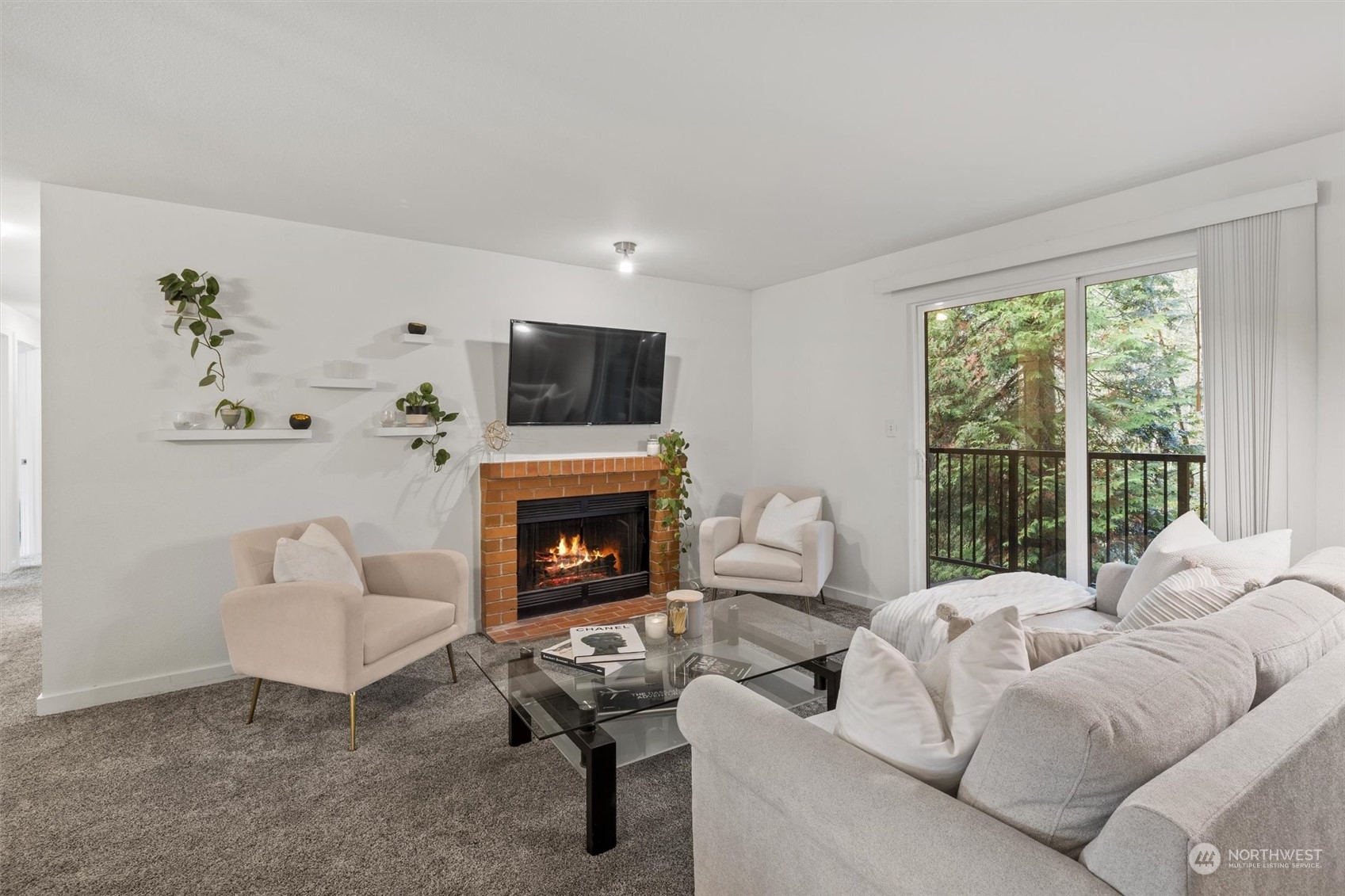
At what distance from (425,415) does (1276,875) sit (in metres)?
3.73

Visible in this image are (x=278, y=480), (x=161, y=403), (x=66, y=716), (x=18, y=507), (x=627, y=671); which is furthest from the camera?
(x=18, y=507)

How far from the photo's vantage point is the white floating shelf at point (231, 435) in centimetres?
312

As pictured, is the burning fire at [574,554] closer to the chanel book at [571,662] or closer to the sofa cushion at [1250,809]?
the chanel book at [571,662]

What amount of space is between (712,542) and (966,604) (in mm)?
1774

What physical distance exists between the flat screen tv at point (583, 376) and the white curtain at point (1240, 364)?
9.92 ft

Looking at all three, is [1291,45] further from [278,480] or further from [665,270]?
[278,480]

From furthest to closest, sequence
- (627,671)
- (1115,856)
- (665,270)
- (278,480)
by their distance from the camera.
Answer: (665,270)
(278,480)
(627,671)
(1115,856)

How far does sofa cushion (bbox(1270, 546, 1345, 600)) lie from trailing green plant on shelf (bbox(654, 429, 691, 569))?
3.20 metres

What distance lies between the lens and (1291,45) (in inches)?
76.2

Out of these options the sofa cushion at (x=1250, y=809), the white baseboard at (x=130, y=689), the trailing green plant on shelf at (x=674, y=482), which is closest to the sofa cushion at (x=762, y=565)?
the trailing green plant on shelf at (x=674, y=482)

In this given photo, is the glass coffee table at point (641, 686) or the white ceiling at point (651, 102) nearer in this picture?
the white ceiling at point (651, 102)

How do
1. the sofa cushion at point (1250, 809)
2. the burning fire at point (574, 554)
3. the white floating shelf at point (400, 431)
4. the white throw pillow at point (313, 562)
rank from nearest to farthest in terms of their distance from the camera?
the sofa cushion at point (1250, 809) → the white throw pillow at point (313, 562) → the white floating shelf at point (400, 431) → the burning fire at point (574, 554)

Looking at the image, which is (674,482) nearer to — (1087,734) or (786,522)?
(786,522)

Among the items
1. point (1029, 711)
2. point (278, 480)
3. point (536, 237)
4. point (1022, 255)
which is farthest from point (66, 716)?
point (1022, 255)
